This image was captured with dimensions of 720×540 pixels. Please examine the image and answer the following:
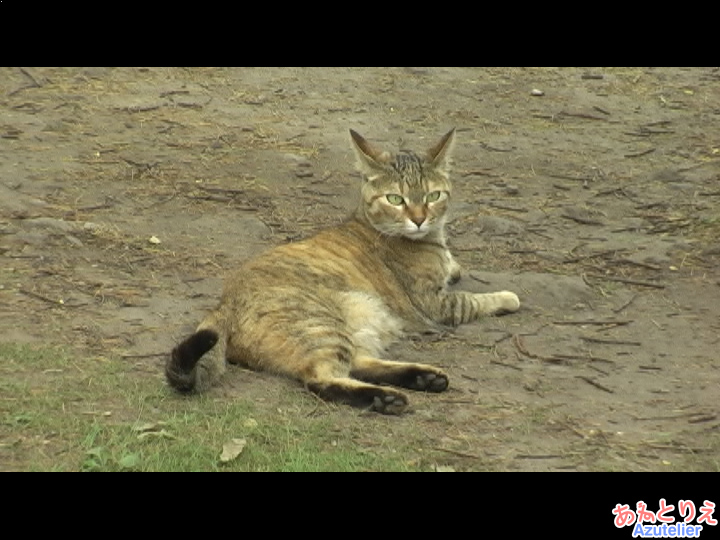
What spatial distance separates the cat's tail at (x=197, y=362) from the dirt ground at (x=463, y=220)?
0.39 ft

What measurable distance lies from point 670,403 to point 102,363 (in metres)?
2.94

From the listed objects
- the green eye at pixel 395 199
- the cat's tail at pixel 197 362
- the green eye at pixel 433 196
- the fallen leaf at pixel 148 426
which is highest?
the green eye at pixel 433 196

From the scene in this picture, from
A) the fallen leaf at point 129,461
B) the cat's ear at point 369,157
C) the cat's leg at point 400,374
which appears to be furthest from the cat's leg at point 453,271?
the fallen leaf at point 129,461

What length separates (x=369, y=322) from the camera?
6879 millimetres

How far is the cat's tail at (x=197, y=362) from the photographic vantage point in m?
5.39

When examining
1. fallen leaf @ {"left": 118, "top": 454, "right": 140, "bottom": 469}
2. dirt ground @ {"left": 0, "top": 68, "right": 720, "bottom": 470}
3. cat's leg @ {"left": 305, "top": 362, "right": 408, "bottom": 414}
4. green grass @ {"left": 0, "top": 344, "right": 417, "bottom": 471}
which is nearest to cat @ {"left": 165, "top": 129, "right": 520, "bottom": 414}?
cat's leg @ {"left": 305, "top": 362, "right": 408, "bottom": 414}

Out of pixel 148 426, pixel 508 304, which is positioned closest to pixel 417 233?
pixel 508 304

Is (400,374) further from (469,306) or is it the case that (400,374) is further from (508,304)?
(508,304)

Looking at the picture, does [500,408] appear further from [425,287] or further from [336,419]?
[425,287]

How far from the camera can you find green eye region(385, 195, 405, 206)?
24.8 feet

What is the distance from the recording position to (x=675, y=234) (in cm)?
874

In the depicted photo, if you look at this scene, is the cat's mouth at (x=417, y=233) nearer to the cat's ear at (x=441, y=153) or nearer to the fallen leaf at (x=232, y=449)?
the cat's ear at (x=441, y=153)

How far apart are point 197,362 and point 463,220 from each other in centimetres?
389

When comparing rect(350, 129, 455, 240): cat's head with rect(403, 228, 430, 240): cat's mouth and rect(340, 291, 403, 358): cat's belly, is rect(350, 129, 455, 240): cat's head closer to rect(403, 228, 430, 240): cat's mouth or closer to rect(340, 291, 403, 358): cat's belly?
rect(403, 228, 430, 240): cat's mouth
